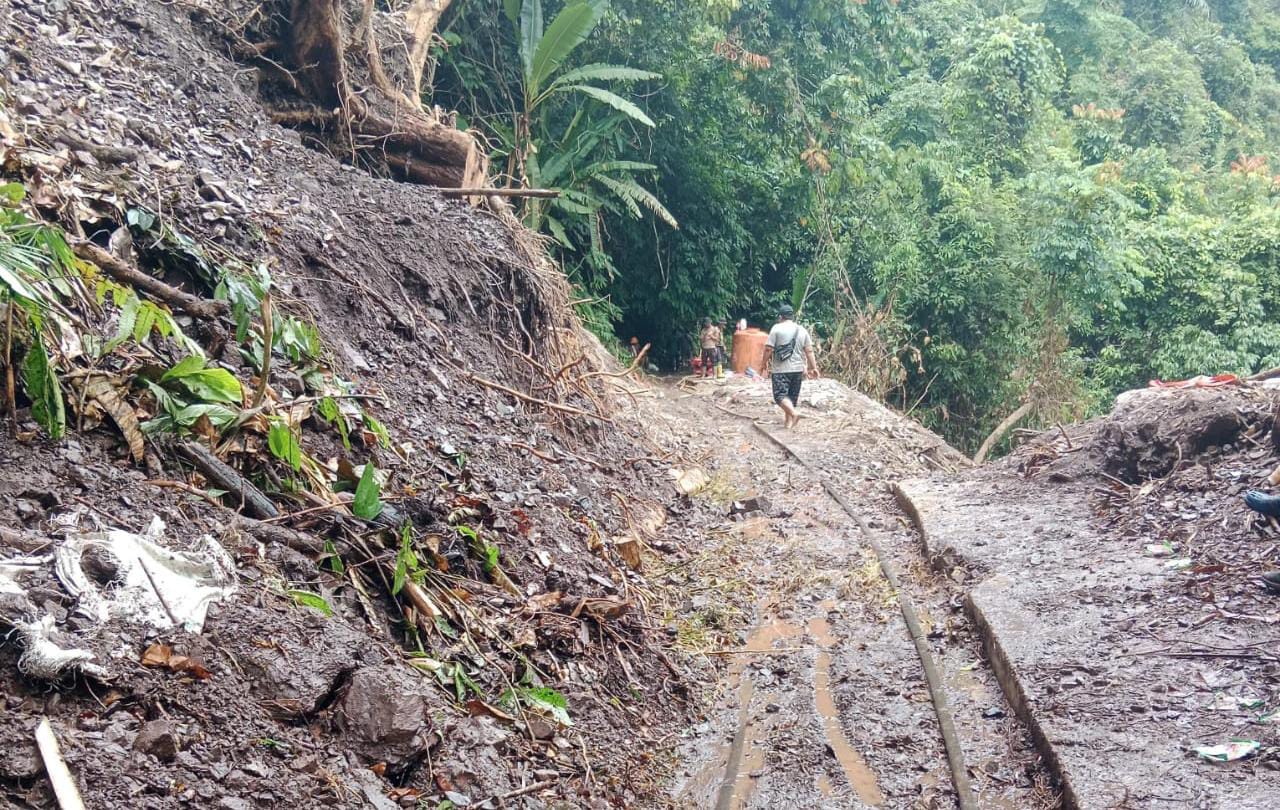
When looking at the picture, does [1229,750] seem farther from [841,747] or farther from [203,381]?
[203,381]

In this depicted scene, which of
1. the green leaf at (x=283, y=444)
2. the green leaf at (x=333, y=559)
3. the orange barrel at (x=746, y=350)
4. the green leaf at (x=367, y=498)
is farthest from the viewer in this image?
the orange barrel at (x=746, y=350)

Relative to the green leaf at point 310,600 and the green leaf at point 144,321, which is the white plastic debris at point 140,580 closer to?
the green leaf at point 310,600

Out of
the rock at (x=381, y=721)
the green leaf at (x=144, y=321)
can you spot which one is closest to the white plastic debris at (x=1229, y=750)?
the rock at (x=381, y=721)

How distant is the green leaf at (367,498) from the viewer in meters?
4.19

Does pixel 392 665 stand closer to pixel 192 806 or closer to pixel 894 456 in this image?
pixel 192 806

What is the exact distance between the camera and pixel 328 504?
163 inches

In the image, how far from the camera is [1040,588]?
5992 millimetres

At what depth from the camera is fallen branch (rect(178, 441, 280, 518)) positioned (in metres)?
3.79

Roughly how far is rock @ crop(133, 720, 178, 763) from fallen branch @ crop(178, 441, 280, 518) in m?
1.22

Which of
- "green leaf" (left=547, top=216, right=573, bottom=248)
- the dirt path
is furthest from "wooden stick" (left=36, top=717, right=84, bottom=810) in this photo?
"green leaf" (left=547, top=216, right=573, bottom=248)

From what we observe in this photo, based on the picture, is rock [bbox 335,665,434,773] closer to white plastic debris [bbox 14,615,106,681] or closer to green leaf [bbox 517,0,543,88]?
white plastic debris [bbox 14,615,106,681]

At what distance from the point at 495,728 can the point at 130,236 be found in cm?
292

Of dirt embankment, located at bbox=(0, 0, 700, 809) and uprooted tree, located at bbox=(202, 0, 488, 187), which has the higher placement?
uprooted tree, located at bbox=(202, 0, 488, 187)

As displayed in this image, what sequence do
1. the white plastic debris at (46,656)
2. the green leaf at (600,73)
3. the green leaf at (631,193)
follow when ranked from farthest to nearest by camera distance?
the green leaf at (631,193)
the green leaf at (600,73)
the white plastic debris at (46,656)
